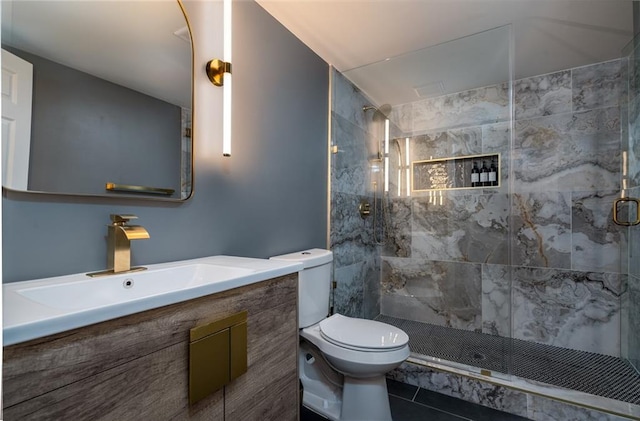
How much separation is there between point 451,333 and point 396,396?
0.89 m

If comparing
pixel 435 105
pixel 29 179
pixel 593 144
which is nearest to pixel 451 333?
pixel 593 144

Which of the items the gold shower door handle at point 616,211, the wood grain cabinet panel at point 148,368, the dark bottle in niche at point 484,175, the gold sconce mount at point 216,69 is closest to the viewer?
the wood grain cabinet panel at point 148,368

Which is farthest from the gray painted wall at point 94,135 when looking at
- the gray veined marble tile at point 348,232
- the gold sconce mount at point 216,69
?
the gray veined marble tile at point 348,232

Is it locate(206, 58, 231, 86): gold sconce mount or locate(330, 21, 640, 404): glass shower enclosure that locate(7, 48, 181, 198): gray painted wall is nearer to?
locate(206, 58, 231, 86): gold sconce mount

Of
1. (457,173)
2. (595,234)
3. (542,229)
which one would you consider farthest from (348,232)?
(595,234)

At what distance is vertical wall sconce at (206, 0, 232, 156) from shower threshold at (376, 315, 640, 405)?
185 cm

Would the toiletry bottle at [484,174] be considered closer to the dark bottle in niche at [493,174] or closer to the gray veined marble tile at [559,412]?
the dark bottle in niche at [493,174]

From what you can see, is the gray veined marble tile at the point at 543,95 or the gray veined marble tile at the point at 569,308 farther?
the gray veined marble tile at the point at 543,95

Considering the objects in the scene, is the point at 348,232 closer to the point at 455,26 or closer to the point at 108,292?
the point at 455,26

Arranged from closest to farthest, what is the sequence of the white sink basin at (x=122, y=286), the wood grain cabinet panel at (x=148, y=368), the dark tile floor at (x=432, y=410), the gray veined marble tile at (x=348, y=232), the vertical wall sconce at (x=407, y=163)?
the wood grain cabinet panel at (x=148, y=368) < the white sink basin at (x=122, y=286) < the dark tile floor at (x=432, y=410) < the gray veined marble tile at (x=348, y=232) < the vertical wall sconce at (x=407, y=163)

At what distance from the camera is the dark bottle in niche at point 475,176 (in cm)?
255

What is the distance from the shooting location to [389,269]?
2.92 m

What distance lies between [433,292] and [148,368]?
246 centimetres

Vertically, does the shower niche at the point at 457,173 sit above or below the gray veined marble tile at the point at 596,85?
below
